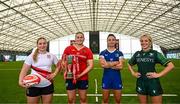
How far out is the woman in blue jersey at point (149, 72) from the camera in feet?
20.5

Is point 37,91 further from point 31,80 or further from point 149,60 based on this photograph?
point 149,60

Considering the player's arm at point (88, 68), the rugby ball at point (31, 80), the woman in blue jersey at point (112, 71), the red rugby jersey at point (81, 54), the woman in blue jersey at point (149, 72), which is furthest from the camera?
the woman in blue jersey at point (112, 71)

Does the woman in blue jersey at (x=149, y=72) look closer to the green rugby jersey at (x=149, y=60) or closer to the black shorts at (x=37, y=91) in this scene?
the green rugby jersey at (x=149, y=60)

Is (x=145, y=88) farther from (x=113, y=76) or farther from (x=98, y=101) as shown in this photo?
(x=98, y=101)

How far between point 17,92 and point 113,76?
27.6 feet


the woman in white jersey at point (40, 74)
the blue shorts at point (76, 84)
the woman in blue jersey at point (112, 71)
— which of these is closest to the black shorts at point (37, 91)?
the woman in white jersey at point (40, 74)

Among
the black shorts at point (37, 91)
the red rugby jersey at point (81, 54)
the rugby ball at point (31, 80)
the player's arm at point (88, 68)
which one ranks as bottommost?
the black shorts at point (37, 91)

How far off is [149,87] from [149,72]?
1.01 ft

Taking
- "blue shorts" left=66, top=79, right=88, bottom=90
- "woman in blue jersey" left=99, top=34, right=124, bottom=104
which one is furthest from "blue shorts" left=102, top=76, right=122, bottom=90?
"blue shorts" left=66, top=79, right=88, bottom=90

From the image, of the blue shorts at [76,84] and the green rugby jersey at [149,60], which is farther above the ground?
the green rugby jersey at [149,60]

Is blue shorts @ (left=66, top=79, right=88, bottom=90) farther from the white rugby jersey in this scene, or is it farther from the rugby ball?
the rugby ball

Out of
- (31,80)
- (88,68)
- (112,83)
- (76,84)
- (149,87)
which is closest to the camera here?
(31,80)

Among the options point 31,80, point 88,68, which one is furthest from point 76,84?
point 31,80

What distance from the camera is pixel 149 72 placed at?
20.7 ft
